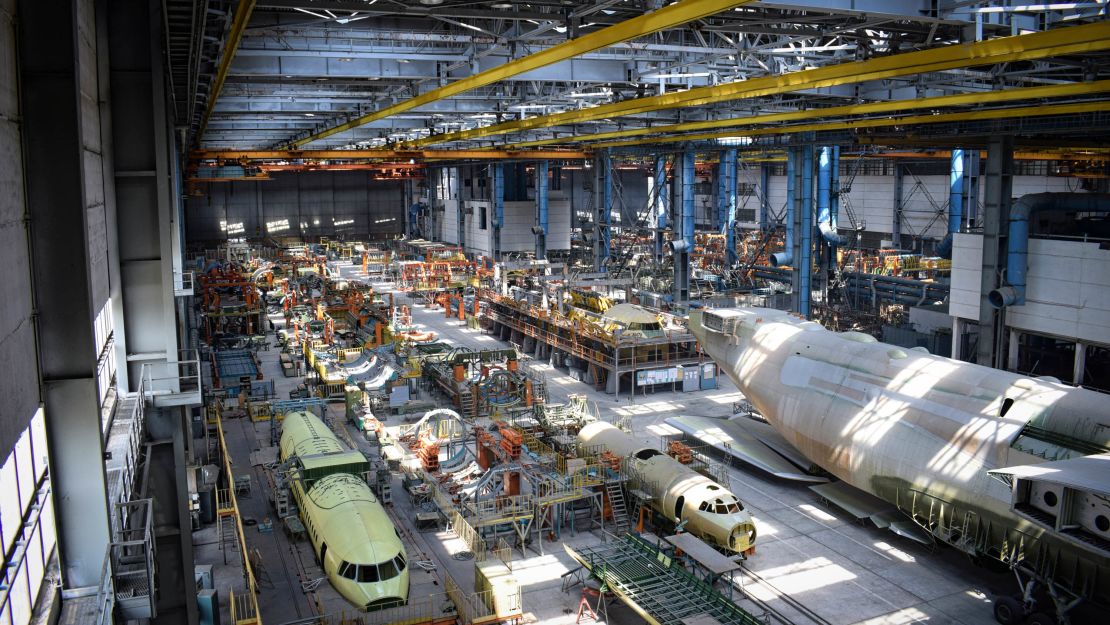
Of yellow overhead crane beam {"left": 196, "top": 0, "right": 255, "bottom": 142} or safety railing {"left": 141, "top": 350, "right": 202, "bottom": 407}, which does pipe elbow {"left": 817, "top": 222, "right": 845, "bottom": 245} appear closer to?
yellow overhead crane beam {"left": 196, "top": 0, "right": 255, "bottom": 142}

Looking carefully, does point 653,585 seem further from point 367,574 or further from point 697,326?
point 697,326

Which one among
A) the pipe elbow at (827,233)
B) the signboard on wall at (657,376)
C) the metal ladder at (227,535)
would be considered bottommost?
the metal ladder at (227,535)

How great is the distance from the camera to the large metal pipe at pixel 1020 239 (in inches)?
1342

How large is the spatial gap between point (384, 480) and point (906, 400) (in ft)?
52.6

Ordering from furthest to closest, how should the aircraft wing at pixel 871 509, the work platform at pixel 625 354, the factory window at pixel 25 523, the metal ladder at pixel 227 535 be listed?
the work platform at pixel 625 354 < the aircraft wing at pixel 871 509 < the metal ladder at pixel 227 535 < the factory window at pixel 25 523

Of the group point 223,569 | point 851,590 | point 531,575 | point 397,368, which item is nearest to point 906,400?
point 851,590

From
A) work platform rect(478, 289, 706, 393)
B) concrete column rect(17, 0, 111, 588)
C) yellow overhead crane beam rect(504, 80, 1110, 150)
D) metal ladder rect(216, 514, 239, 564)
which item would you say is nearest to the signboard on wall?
work platform rect(478, 289, 706, 393)

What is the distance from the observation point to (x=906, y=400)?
2503cm

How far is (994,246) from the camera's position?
1382 inches

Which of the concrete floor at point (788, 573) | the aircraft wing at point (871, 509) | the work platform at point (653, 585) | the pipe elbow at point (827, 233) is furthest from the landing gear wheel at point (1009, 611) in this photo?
the pipe elbow at point (827, 233)

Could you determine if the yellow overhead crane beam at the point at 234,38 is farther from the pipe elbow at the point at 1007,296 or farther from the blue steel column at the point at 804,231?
the blue steel column at the point at 804,231

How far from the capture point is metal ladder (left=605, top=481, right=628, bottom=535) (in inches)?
1035

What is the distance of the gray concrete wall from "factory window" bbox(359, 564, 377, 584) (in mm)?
12137

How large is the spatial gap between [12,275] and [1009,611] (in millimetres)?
21104
